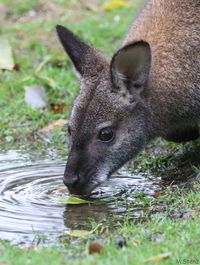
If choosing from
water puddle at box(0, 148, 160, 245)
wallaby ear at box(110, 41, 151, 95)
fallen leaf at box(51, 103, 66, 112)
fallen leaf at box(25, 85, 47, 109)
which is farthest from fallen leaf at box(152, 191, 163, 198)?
fallen leaf at box(25, 85, 47, 109)

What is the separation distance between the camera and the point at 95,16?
13281 millimetres

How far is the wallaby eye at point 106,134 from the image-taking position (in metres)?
7.22

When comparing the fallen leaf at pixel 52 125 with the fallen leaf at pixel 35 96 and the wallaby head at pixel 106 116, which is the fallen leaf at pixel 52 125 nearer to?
the fallen leaf at pixel 35 96

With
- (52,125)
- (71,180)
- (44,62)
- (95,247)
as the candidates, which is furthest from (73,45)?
(44,62)

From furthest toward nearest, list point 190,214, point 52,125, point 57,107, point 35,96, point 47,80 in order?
1. point 47,80
2. point 35,96
3. point 57,107
4. point 52,125
5. point 190,214

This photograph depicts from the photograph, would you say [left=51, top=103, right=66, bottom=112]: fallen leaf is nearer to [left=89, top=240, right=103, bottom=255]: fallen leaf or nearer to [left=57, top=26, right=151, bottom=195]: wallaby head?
[left=57, top=26, right=151, bottom=195]: wallaby head

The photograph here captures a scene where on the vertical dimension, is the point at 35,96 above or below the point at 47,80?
below

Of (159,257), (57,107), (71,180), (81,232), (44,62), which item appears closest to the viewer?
(159,257)

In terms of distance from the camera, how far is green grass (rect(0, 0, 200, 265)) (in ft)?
18.9

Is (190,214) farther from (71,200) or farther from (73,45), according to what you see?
(73,45)

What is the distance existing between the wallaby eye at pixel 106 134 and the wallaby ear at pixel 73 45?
675 mm

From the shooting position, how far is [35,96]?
10.3 metres

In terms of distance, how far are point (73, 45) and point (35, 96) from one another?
108 inches

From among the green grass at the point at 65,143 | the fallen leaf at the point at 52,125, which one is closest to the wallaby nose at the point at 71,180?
the green grass at the point at 65,143
